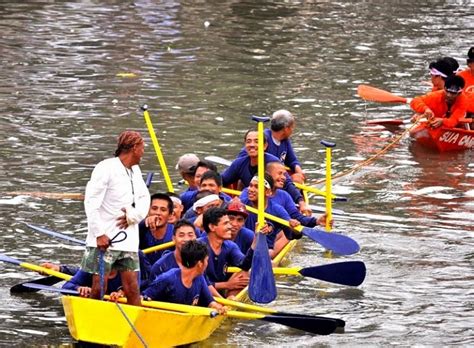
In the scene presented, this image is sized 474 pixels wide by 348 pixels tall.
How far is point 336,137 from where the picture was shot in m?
18.1

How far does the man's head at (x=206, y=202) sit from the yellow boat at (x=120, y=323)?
1.94 m

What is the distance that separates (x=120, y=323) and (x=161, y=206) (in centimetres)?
166

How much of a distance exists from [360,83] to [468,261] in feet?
30.2

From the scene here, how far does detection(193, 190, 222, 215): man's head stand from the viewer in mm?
11594

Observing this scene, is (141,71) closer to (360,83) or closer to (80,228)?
(360,83)

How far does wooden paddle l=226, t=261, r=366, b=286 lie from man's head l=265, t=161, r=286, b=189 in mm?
1085

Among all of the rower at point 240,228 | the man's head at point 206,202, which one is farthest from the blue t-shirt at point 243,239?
the man's head at point 206,202

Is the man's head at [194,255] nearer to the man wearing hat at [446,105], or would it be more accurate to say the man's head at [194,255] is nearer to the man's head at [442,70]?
the man wearing hat at [446,105]

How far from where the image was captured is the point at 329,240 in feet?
39.8

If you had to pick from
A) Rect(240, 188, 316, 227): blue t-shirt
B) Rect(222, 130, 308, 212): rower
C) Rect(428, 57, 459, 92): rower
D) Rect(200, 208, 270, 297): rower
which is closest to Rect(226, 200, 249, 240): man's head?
Rect(200, 208, 270, 297): rower

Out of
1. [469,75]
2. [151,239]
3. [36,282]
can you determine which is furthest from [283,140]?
[469,75]

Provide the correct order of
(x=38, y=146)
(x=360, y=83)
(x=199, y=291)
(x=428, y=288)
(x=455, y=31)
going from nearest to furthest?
(x=199, y=291)
(x=428, y=288)
(x=38, y=146)
(x=360, y=83)
(x=455, y=31)

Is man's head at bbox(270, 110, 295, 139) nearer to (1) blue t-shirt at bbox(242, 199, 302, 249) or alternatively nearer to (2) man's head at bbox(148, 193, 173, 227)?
(1) blue t-shirt at bbox(242, 199, 302, 249)

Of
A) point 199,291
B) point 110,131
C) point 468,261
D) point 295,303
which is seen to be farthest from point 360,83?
point 199,291
